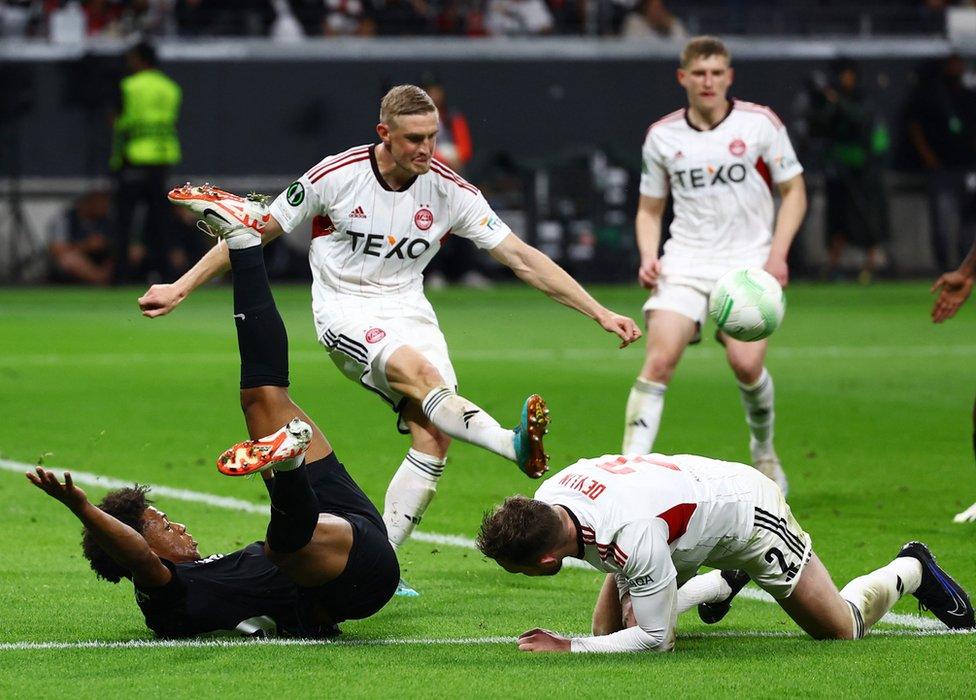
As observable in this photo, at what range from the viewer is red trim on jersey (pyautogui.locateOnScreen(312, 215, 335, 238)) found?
777cm

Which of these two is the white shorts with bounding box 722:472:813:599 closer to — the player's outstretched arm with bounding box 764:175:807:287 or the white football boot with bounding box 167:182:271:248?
the white football boot with bounding box 167:182:271:248

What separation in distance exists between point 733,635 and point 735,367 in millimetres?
3543

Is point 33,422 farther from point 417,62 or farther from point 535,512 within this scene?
point 417,62

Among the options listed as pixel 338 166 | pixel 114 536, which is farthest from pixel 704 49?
pixel 114 536

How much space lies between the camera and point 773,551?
6023mm

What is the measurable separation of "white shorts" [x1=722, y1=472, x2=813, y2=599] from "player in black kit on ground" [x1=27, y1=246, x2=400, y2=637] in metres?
1.30

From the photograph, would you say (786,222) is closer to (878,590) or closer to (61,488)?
(878,590)

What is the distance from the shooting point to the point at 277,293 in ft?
76.9

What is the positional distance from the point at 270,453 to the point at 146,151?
61.4ft

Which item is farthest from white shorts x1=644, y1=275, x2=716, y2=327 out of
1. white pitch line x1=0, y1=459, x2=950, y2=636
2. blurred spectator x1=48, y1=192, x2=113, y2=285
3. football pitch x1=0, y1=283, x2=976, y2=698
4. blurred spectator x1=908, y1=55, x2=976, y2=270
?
blurred spectator x1=908, y1=55, x2=976, y2=270

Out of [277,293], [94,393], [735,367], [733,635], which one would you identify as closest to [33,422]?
[94,393]

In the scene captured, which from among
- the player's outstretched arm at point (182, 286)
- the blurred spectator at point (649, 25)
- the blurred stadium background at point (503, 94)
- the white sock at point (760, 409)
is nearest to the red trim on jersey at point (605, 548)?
the player's outstretched arm at point (182, 286)

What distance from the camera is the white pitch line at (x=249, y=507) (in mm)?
6613

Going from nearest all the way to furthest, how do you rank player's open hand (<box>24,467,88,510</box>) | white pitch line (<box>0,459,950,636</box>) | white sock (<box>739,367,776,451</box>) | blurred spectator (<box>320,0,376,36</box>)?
player's open hand (<box>24,467,88,510</box>) → white pitch line (<box>0,459,950,636</box>) → white sock (<box>739,367,776,451</box>) → blurred spectator (<box>320,0,376,36</box>)
